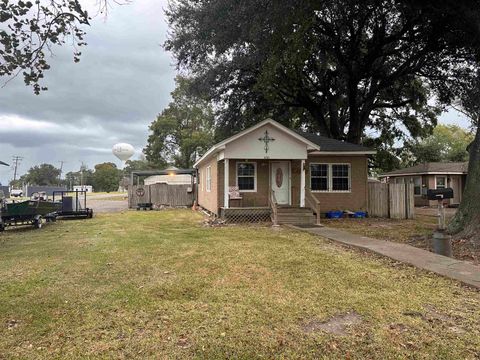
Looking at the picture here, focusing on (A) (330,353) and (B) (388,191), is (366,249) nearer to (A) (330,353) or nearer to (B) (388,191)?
(A) (330,353)

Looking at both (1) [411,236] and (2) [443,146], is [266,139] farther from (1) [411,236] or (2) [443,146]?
(2) [443,146]

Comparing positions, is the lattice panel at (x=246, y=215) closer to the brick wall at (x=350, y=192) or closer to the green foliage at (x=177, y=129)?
the brick wall at (x=350, y=192)

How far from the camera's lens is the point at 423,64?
20000 mm

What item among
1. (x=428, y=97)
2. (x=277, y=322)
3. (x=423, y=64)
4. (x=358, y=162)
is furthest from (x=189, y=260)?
(x=428, y=97)

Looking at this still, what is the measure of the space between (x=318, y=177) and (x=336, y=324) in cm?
1441

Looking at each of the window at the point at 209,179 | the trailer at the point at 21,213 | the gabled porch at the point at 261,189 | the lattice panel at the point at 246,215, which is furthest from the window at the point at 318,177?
the trailer at the point at 21,213

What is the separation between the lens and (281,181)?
1705cm

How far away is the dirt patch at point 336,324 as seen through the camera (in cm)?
419

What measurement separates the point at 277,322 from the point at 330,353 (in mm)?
853

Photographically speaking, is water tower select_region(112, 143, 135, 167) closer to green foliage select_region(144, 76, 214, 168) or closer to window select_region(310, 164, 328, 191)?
green foliage select_region(144, 76, 214, 168)

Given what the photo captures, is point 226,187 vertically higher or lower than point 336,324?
higher

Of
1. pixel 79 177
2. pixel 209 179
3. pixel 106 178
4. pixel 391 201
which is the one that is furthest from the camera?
pixel 79 177

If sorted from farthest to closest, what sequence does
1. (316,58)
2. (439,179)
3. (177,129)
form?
1. (177,129)
2. (439,179)
3. (316,58)

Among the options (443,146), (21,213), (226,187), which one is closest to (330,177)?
(226,187)
